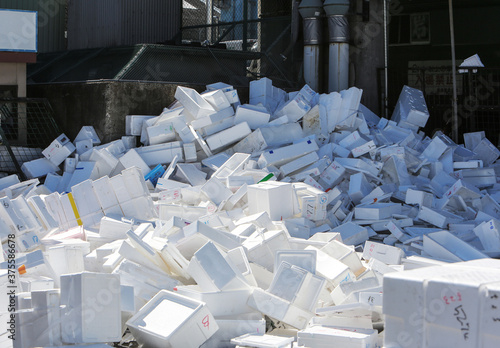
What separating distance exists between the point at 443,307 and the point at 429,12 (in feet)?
55.9

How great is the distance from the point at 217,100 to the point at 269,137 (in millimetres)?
866

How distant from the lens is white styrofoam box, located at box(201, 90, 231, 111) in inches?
373

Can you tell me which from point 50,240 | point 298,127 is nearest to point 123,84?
point 298,127

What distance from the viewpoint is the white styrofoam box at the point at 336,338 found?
4.31 meters

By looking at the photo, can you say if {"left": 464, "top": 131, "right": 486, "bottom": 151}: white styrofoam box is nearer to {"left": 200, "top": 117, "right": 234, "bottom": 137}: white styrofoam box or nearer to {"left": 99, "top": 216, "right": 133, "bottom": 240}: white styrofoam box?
{"left": 200, "top": 117, "right": 234, "bottom": 137}: white styrofoam box

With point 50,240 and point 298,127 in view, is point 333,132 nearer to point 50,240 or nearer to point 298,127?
point 298,127

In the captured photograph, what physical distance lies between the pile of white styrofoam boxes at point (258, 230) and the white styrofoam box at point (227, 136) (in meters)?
0.02

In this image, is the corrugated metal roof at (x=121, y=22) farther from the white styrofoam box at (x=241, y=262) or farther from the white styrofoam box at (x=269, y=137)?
the white styrofoam box at (x=241, y=262)

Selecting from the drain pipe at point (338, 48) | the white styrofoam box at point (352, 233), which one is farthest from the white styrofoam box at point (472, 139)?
the white styrofoam box at point (352, 233)

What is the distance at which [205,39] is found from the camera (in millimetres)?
12758

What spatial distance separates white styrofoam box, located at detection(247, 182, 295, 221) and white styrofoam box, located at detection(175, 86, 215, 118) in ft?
6.71

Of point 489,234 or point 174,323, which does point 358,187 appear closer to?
point 489,234

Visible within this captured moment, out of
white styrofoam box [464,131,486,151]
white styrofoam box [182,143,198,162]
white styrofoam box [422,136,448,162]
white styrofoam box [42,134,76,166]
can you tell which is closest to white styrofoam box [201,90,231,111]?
white styrofoam box [182,143,198,162]

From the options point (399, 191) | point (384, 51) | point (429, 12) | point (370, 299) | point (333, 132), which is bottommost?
point (370, 299)
